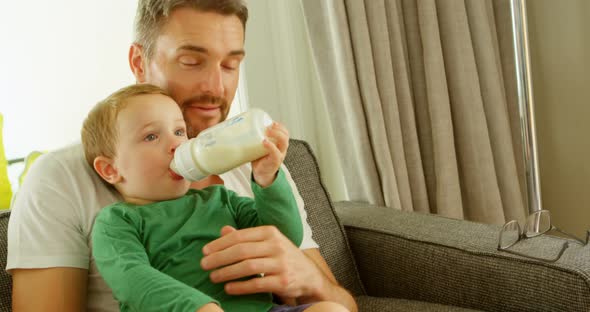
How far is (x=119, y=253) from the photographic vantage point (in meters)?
1.05

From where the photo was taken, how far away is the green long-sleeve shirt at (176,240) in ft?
3.26

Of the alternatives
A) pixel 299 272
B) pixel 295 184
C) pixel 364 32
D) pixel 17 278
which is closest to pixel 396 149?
pixel 364 32

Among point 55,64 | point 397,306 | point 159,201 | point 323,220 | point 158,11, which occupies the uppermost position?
point 158,11

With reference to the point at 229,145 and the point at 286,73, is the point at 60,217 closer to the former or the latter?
the point at 229,145

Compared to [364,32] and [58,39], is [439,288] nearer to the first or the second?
→ [364,32]

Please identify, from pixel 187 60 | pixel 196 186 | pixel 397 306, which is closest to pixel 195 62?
pixel 187 60

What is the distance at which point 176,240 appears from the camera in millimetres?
1143

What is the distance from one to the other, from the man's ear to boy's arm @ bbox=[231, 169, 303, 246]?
1.45ft

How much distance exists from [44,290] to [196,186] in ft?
1.25

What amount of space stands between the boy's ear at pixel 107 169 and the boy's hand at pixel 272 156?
0.25m

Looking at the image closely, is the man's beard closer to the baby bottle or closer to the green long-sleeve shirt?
the green long-sleeve shirt

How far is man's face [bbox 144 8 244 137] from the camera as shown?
1479mm

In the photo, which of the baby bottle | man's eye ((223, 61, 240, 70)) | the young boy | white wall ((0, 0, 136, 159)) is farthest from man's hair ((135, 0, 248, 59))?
white wall ((0, 0, 136, 159))

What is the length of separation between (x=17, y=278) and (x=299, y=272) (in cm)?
49
